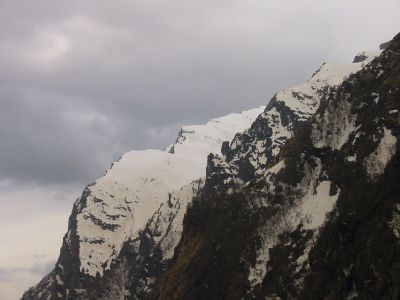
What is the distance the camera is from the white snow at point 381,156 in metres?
186

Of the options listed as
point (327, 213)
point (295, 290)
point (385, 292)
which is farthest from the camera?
point (327, 213)

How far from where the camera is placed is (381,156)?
189625mm

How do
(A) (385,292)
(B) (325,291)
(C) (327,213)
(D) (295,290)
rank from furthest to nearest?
1. (C) (327,213)
2. (D) (295,290)
3. (B) (325,291)
4. (A) (385,292)

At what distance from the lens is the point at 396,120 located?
196 metres

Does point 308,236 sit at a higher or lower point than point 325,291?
higher

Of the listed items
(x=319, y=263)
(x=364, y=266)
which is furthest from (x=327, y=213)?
(x=364, y=266)

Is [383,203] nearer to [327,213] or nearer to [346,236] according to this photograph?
[346,236]

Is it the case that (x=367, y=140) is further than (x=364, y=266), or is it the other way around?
(x=367, y=140)

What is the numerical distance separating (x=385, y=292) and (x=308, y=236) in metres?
44.7

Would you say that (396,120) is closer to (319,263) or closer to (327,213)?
(327,213)

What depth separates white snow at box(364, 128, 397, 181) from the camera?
186 m

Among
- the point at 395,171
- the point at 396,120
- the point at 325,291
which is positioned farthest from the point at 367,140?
the point at 325,291

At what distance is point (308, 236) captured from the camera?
639ft

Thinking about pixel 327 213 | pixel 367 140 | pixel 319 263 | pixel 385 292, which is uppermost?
pixel 367 140
